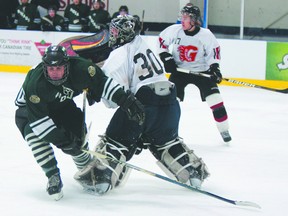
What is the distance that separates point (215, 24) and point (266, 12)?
0.79 m

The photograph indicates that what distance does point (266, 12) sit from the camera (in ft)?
34.0

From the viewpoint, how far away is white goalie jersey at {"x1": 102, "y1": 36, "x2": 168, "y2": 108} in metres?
3.52

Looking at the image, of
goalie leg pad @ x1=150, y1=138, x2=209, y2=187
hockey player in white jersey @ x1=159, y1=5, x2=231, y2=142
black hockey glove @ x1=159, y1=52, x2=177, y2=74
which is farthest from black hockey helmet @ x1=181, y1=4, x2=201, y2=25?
goalie leg pad @ x1=150, y1=138, x2=209, y2=187

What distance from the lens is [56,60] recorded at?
321 centimetres

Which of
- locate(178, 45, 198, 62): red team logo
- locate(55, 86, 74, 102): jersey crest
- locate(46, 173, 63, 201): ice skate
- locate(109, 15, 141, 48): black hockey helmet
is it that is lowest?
locate(46, 173, 63, 201): ice skate

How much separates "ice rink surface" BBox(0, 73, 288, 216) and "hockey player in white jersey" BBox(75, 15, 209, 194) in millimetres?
104

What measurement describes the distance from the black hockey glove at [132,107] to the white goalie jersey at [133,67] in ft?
0.69

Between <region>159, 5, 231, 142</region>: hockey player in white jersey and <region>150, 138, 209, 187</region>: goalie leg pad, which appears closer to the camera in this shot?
<region>150, 138, 209, 187</region>: goalie leg pad

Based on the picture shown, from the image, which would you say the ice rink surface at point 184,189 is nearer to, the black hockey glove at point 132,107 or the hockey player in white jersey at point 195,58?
the hockey player in white jersey at point 195,58

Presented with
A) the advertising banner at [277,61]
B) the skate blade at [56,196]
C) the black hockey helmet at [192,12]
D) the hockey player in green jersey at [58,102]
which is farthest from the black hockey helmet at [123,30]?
the advertising banner at [277,61]

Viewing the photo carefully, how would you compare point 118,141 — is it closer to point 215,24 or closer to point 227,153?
point 227,153

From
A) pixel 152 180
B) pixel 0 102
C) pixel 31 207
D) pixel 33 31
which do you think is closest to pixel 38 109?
pixel 31 207

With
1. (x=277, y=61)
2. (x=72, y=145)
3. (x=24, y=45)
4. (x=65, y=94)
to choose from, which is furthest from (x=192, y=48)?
(x=24, y=45)

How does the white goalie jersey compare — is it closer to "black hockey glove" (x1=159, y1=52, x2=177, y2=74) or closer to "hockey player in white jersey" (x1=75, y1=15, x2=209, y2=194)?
"hockey player in white jersey" (x1=75, y1=15, x2=209, y2=194)
